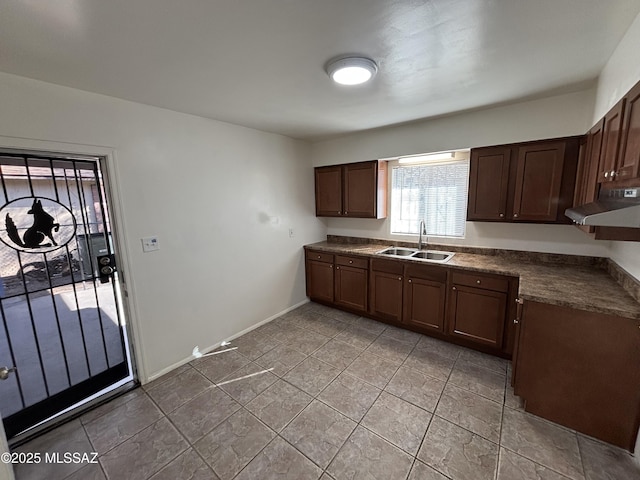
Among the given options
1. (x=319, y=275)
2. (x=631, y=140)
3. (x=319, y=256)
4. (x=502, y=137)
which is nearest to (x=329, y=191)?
(x=319, y=256)

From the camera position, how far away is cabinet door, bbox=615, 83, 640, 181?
1269 mm

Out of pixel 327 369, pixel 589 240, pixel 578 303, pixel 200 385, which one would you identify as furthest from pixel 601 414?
pixel 200 385

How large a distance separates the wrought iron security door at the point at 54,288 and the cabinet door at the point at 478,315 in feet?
10.7

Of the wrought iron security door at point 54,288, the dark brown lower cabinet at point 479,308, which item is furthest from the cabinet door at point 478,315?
the wrought iron security door at point 54,288

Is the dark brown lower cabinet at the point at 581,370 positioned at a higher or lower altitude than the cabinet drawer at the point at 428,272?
lower

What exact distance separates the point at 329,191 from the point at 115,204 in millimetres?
2585

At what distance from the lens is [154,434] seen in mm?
1856

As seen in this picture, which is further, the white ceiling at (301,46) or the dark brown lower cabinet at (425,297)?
the dark brown lower cabinet at (425,297)

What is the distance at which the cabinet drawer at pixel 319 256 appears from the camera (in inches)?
147

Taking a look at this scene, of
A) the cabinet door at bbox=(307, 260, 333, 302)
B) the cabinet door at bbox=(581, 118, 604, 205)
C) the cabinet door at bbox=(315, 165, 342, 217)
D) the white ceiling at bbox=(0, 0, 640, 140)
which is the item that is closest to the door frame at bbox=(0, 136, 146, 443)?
the white ceiling at bbox=(0, 0, 640, 140)

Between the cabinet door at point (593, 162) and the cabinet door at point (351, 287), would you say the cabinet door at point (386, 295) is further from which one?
the cabinet door at point (593, 162)

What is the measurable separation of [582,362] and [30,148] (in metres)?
3.94

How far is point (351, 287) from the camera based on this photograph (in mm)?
3545

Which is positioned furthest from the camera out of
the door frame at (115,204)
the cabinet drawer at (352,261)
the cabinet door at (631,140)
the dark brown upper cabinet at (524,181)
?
the cabinet drawer at (352,261)
